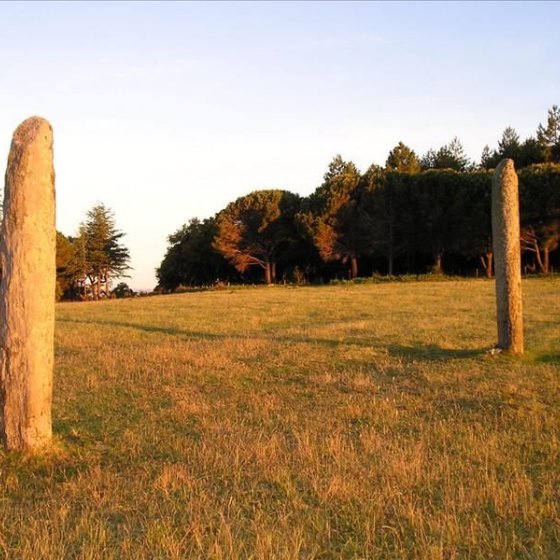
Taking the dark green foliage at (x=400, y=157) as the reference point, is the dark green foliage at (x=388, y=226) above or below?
below

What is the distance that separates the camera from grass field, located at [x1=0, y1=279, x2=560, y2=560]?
→ 525 cm

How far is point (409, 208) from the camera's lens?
190 feet

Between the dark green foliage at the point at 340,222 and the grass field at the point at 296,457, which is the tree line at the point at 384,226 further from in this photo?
the grass field at the point at 296,457

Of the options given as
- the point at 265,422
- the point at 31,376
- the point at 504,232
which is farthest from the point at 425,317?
the point at 31,376

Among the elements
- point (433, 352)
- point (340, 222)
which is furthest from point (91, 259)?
point (433, 352)

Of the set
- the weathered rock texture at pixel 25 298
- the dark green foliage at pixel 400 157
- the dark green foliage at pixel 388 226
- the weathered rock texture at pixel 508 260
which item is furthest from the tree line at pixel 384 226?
the weathered rock texture at pixel 25 298

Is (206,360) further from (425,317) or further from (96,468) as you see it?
(425,317)

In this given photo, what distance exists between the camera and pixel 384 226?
57562mm

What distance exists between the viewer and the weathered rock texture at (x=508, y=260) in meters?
14.7

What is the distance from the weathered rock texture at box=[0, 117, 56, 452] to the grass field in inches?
19.5

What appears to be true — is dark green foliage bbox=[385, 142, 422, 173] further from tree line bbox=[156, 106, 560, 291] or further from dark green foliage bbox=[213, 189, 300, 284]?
dark green foliage bbox=[213, 189, 300, 284]

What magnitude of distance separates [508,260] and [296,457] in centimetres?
942

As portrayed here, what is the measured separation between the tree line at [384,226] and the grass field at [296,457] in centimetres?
3783

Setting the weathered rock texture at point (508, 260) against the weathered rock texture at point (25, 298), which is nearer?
the weathered rock texture at point (25, 298)
